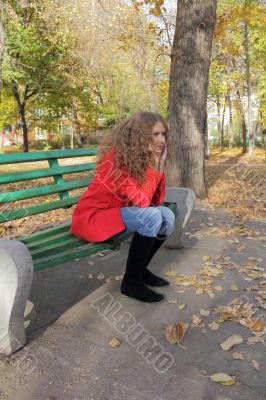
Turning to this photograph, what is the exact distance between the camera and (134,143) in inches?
123

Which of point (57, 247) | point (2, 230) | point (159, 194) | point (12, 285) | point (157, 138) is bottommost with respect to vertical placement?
point (2, 230)

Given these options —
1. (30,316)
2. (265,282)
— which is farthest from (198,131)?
(30,316)

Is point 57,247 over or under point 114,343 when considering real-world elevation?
over

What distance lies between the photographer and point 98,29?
834 inches

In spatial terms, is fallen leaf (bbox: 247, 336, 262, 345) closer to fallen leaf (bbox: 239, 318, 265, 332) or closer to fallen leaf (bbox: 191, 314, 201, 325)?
fallen leaf (bbox: 239, 318, 265, 332)

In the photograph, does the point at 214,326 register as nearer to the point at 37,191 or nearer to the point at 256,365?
the point at 256,365

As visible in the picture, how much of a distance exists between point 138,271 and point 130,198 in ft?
1.79

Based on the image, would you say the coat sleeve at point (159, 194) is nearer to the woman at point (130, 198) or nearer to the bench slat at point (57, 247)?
the woman at point (130, 198)

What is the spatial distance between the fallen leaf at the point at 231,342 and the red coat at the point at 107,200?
100 cm

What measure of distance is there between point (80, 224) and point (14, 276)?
30.7 inches

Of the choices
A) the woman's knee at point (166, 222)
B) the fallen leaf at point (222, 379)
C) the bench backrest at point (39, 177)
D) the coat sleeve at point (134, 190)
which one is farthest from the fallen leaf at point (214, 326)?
the bench backrest at point (39, 177)

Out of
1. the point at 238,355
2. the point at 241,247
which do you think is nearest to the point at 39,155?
the point at 241,247

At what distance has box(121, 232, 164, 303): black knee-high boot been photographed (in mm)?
3076

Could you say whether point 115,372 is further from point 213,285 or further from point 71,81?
point 71,81
